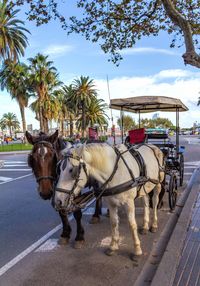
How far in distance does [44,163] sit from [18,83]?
48065mm

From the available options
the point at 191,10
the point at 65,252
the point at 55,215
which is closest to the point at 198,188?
the point at 55,215

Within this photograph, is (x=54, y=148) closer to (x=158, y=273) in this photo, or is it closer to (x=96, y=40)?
(x=158, y=273)

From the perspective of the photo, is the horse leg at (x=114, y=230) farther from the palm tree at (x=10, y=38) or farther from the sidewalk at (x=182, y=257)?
the palm tree at (x=10, y=38)

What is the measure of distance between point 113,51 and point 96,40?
2.40 feet

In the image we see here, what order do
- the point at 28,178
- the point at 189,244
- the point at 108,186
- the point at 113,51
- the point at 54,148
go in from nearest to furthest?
the point at 108,186
the point at 54,148
the point at 189,244
the point at 113,51
the point at 28,178

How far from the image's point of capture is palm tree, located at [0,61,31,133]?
165ft

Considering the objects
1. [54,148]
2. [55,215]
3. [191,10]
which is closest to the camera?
[54,148]

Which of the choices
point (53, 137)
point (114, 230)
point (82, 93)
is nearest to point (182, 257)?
point (114, 230)

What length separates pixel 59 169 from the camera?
4676mm

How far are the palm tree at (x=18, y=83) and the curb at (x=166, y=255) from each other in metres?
45.0

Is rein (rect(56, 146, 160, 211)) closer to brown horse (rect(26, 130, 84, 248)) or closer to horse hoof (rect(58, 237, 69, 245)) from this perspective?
brown horse (rect(26, 130, 84, 248))

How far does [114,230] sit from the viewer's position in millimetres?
5074

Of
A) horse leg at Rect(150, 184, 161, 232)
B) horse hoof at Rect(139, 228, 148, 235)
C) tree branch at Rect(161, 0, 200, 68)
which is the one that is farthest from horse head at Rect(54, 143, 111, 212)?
tree branch at Rect(161, 0, 200, 68)

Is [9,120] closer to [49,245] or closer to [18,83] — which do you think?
[18,83]
